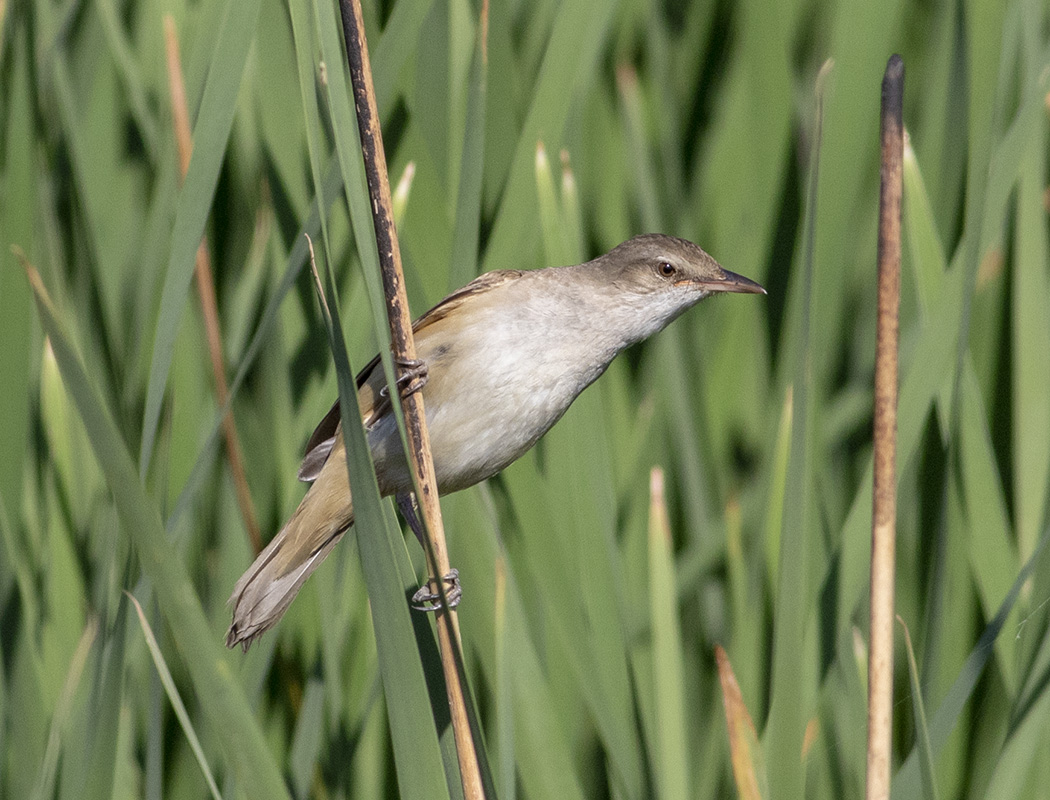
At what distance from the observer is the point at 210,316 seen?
183 centimetres

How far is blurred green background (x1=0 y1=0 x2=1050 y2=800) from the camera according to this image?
137 cm

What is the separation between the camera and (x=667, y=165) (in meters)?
2.13

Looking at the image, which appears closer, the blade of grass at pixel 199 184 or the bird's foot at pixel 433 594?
the blade of grass at pixel 199 184

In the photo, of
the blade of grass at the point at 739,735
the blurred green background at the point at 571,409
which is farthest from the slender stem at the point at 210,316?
the blade of grass at the point at 739,735

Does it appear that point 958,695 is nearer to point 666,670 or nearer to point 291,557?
point 666,670

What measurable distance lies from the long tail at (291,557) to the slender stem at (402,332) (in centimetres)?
35

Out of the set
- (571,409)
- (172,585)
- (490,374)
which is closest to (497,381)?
(490,374)

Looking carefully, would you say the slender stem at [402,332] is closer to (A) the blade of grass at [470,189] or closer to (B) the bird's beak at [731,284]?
(A) the blade of grass at [470,189]

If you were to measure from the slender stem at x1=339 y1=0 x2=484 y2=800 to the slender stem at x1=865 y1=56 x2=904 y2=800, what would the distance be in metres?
0.47

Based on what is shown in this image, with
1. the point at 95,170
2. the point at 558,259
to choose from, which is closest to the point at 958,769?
the point at 558,259

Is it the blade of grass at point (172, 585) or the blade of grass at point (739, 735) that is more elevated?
the blade of grass at point (172, 585)

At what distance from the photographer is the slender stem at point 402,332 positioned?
3.80 feet

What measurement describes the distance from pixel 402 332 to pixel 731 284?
2.74 feet

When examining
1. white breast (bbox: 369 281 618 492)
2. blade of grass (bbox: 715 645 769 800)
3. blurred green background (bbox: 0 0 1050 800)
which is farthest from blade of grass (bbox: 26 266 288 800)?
white breast (bbox: 369 281 618 492)
